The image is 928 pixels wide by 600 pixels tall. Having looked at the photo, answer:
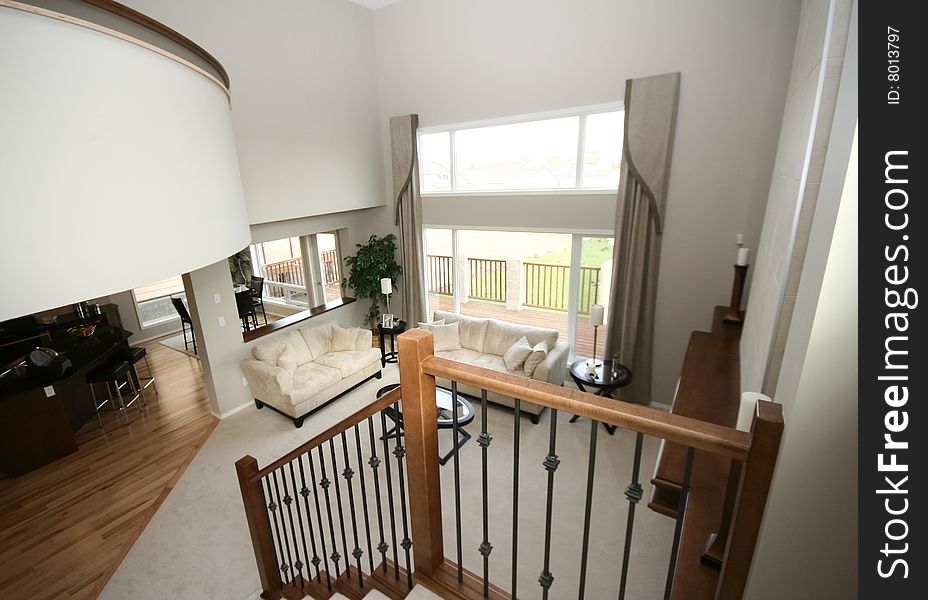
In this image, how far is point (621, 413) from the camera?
0.98 meters

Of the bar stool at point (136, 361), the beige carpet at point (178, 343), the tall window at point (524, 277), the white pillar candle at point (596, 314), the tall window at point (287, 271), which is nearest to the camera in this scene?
the white pillar candle at point (596, 314)

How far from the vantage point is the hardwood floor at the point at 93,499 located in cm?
292

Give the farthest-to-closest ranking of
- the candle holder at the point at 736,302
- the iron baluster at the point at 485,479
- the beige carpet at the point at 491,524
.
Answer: the candle holder at the point at 736,302 < the beige carpet at the point at 491,524 < the iron baluster at the point at 485,479

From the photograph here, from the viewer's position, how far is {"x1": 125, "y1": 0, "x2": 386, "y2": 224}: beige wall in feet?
13.8

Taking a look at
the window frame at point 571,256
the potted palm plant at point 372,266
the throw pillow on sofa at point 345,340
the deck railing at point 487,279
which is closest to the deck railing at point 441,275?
the window frame at point 571,256

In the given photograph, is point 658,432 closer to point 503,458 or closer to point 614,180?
point 503,458

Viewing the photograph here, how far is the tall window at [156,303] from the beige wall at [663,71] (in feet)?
20.1

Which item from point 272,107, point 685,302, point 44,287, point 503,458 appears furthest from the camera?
point 272,107

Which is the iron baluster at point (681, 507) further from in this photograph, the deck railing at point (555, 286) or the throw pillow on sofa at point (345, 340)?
the throw pillow on sofa at point (345, 340)

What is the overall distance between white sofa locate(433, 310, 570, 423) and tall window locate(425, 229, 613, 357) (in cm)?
50

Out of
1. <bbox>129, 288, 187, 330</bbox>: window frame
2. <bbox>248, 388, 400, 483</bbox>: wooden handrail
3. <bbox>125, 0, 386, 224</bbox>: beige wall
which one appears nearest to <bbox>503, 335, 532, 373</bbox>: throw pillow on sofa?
<bbox>248, 388, 400, 483</bbox>: wooden handrail

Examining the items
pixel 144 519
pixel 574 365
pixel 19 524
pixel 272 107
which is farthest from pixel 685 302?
pixel 19 524

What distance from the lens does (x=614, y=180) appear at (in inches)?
176

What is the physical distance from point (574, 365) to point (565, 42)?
136 inches
